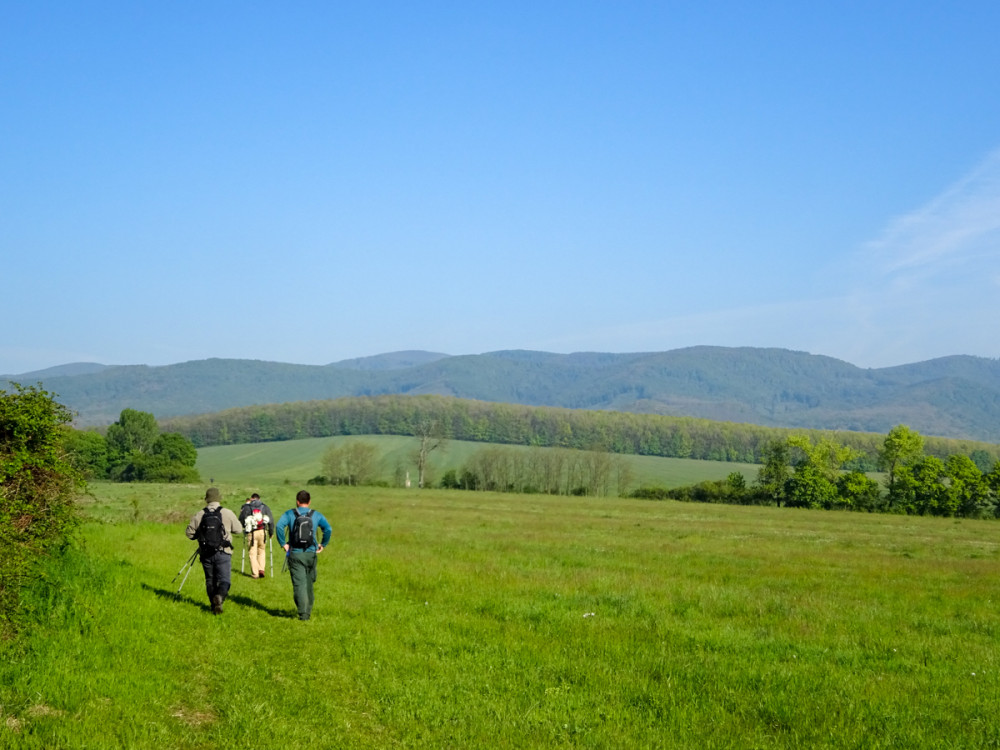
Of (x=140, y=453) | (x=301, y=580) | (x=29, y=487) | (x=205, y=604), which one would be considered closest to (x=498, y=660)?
(x=301, y=580)

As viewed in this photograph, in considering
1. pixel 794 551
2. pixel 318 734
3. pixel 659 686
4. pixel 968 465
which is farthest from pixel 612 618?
pixel 968 465

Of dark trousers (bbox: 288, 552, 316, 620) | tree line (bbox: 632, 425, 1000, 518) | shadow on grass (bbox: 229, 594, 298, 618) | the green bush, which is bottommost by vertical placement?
tree line (bbox: 632, 425, 1000, 518)

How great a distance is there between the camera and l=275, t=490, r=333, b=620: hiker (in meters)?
13.9

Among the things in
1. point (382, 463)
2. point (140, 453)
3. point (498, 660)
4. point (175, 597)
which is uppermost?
point (140, 453)

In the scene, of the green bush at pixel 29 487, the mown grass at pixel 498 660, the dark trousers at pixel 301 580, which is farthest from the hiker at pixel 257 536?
the green bush at pixel 29 487

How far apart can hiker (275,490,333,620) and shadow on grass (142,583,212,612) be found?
182 cm

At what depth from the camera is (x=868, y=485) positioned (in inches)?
3489

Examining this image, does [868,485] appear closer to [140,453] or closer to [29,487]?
[140,453]

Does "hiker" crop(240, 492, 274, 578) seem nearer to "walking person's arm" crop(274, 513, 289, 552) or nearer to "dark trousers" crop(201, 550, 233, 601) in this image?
"dark trousers" crop(201, 550, 233, 601)

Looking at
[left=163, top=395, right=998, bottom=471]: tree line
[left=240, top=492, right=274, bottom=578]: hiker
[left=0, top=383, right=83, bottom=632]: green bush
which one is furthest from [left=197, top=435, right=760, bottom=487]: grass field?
[left=0, top=383, right=83, bottom=632]: green bush

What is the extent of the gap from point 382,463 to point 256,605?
101214mm

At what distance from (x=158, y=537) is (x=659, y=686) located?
809 inches

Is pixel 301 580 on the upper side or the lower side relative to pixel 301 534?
lower

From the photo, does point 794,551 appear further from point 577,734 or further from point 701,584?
point 577,734
